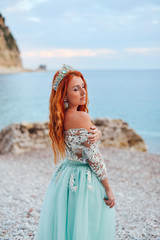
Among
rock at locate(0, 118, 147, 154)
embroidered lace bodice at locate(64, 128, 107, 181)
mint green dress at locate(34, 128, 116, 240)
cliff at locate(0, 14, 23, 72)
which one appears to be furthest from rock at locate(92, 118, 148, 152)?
cliff at locate(0, 14, 23, 72)

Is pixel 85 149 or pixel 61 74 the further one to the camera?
pixel 61 74

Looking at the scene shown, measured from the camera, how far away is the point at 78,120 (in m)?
2.28

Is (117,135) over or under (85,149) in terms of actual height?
over

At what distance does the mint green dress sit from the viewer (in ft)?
7.44

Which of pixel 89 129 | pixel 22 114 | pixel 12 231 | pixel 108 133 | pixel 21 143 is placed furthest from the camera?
pixel 22 114

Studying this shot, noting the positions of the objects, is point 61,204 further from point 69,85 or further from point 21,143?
point 21,143

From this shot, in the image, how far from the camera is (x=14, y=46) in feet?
220

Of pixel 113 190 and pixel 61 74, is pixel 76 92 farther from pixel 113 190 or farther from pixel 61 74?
pixel 113 190

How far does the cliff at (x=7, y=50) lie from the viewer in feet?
205

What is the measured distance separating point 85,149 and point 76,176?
279mm

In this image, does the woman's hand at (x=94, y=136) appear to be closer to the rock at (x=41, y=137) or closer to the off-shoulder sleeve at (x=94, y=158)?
the off-shoulder sleeve at (x=94, y=158)

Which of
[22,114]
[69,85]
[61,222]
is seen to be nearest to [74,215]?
[61,222]

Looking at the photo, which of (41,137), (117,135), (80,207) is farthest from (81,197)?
(117,135)

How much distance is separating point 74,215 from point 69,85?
1.14 metres
